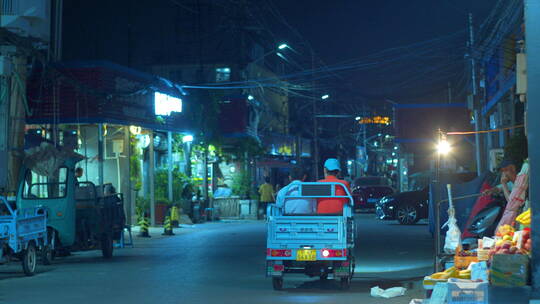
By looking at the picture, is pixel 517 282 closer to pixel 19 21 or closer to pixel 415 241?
pixel 415 241

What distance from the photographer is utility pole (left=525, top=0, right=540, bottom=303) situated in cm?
852

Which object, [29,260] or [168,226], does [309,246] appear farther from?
[168,226]

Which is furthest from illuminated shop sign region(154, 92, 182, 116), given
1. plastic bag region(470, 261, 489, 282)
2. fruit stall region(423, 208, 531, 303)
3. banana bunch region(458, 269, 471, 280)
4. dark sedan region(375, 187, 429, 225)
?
plastic bag region(470, 261, 489, 282)

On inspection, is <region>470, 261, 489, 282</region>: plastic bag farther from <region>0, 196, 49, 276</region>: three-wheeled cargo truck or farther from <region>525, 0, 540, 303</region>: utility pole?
<region>0, 196, 49, 276</region>: three-wheeled cargo truck

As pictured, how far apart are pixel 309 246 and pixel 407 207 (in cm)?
1922

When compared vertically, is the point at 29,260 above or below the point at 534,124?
below

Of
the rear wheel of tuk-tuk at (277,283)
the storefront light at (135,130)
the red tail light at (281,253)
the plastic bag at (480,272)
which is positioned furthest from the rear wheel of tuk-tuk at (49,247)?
the storefront light at (135,130)

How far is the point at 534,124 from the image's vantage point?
28.4 feet

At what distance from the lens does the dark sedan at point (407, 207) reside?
31.2m

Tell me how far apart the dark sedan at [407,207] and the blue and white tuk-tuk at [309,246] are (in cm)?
1852

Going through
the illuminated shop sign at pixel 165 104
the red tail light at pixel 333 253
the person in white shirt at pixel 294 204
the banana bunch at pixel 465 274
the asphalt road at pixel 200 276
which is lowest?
the asphalt road at pixel 200 276

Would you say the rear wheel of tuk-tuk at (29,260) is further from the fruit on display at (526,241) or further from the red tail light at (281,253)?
the fruit on display at (526,241)

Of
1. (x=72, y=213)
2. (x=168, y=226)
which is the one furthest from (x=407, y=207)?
(x=72, y=213)

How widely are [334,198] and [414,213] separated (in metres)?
18.4
